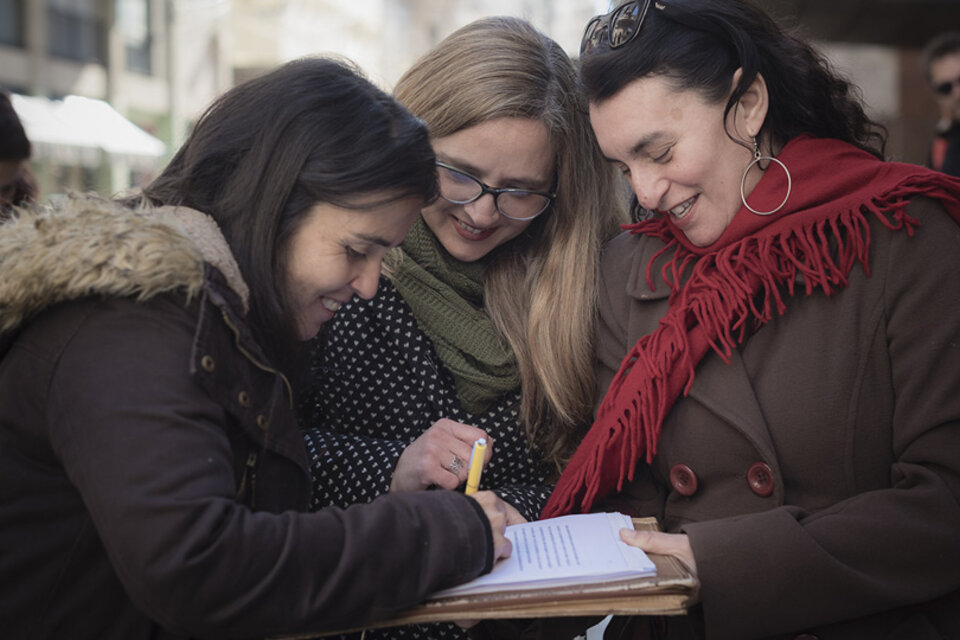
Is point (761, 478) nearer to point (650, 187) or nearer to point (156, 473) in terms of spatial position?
point (650, 187)

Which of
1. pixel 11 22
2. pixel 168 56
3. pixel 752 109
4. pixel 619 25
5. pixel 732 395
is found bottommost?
pixel 168 56

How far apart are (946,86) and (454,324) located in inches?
192

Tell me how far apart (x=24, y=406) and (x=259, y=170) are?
555mm

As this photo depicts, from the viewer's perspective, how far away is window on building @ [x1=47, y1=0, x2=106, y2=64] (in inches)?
615

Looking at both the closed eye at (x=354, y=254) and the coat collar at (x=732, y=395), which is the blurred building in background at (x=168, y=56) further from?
the closed eye at (x=354, y=254)

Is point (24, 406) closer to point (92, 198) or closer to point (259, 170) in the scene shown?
point (92, 198)

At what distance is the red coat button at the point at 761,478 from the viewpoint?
1.93 metres

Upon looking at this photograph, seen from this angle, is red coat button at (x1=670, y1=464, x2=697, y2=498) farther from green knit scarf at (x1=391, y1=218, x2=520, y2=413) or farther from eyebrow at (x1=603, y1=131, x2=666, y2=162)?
eyebrow at (x1=603, y1=131, x2=666, y2=162)

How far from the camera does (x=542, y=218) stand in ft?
8.46

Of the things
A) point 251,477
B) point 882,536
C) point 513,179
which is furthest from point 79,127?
point 882,536

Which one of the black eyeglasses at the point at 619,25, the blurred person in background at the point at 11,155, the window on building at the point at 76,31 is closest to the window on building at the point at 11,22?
the window on building at the point at 76,31

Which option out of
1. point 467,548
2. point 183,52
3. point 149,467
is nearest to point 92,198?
point 149,467

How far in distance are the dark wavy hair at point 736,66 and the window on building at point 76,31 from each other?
1571 centimetres

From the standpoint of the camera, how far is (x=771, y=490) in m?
1.93
